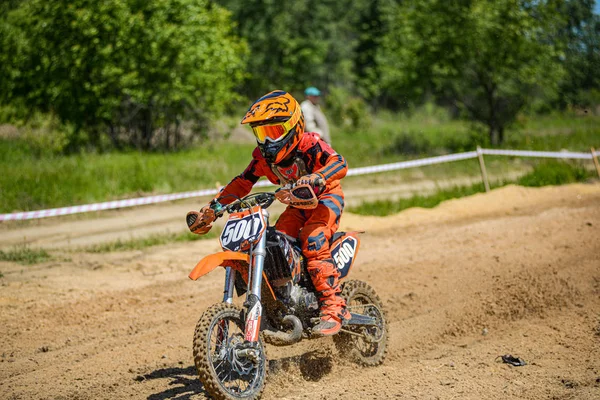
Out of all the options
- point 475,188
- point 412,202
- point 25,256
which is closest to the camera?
point 25,256

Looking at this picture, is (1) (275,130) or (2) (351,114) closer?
(1) (275,130)

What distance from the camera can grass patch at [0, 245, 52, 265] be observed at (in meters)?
9.73

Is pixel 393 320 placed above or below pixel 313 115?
below

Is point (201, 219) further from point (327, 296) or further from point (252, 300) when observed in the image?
point (327, 296)

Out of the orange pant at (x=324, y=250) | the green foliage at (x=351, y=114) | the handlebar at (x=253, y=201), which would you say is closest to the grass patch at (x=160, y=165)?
the green foliage at (x=351, y=114)

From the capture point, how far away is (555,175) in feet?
52.7

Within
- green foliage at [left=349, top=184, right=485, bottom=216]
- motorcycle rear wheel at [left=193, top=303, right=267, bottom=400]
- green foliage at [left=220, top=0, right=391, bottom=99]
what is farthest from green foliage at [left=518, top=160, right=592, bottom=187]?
green foliage at [left=220, top=0, right=391, bottom=99]

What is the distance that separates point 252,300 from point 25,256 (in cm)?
647

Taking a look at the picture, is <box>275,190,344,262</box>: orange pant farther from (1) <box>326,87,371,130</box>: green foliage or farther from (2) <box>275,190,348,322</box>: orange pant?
(1) <box>326,87,371,130</box>: green foliage

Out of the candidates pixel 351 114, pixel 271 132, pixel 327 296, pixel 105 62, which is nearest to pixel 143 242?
pixel 327 296

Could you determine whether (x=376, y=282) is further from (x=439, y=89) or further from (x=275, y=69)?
(x=275, y=69)

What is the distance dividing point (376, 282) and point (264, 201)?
3952 mm

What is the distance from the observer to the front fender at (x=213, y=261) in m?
4.36

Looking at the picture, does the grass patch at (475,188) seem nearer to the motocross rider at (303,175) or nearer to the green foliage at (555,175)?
the green foliage at (555,175)
